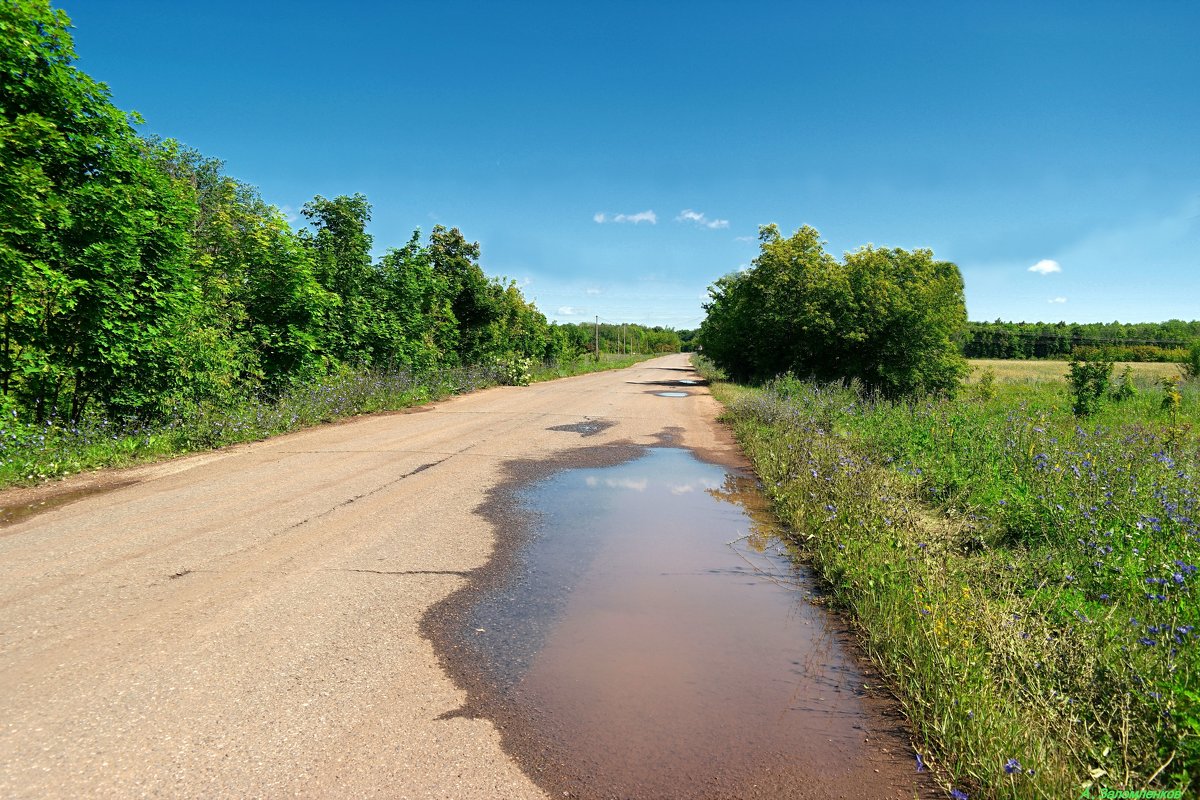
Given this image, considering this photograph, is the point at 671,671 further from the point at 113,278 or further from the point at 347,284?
the point at 347,284

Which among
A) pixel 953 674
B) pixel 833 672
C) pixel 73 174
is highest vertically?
pixel 73 174

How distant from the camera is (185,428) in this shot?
930 cm

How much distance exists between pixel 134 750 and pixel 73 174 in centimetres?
874

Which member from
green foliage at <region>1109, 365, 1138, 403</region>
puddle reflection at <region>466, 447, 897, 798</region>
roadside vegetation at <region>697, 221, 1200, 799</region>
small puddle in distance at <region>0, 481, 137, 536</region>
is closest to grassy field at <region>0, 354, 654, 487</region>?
small puddle in distance at <region>0, 481, 137, 536</region>

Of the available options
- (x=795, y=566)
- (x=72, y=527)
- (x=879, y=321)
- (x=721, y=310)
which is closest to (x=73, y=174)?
(x=72, y=527)

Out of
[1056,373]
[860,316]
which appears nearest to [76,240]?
[860,316]

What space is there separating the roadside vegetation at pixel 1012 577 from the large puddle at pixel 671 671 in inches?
13.3

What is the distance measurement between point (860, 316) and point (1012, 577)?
59.5 ft

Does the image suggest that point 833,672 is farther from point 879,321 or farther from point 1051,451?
→ point 879,321

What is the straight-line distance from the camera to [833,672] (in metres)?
3.49

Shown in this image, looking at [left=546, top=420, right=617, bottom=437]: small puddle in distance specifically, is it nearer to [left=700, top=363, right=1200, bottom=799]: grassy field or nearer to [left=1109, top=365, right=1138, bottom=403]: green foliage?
[left=700, top=363, right=1200, bottom=799]: grassy field

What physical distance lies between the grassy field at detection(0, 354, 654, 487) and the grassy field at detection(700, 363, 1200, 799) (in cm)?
893

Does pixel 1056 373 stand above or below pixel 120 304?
below

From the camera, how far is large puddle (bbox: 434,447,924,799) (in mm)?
2609
